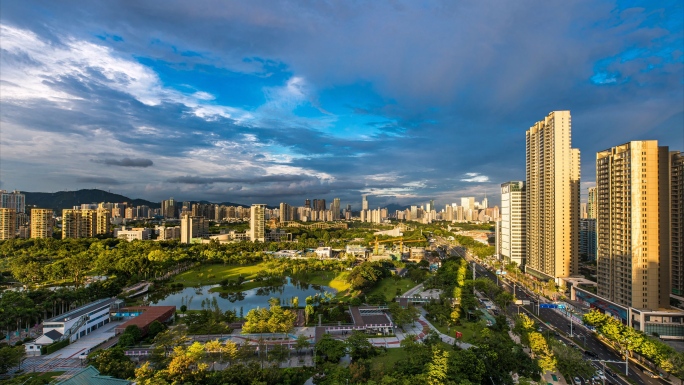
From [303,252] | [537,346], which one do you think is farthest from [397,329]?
[303,252]

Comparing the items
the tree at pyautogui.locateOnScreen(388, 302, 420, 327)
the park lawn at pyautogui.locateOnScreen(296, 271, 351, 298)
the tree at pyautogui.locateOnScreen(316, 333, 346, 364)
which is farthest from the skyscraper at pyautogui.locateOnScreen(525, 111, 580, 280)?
the tree at pyautogui.locateOnScreen(316, 333, 346, 364)

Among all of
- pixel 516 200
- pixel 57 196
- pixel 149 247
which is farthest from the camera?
pixel 57 196

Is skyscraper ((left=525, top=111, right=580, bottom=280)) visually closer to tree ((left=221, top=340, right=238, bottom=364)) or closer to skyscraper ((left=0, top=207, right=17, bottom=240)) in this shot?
tree ((left=221, top=340, right=238, bottom=364))

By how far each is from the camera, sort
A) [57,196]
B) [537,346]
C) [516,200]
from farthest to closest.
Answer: [57,196] < [516,200] < [537,346]

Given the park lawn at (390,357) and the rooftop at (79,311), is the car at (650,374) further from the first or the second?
the rooftop at (79,311)

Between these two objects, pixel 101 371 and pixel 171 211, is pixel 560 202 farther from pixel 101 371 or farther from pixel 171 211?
pixel 171 211

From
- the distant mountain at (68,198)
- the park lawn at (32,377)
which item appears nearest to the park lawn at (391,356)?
the park lawn at (32,377)

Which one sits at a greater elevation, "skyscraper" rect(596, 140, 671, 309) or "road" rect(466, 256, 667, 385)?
"skyscraper" rect(596, 140, 671, 309)
